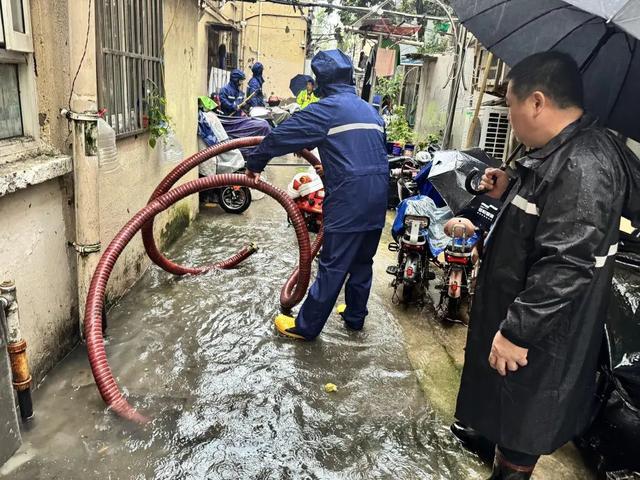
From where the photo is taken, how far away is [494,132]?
7863mm

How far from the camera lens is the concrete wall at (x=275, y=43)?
67.6 ft

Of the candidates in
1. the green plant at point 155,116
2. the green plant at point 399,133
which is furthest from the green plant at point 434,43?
the green plant at point 155,116

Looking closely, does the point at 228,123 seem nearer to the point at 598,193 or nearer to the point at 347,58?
the point at 347,58

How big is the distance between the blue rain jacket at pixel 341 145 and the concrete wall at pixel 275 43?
1742cm

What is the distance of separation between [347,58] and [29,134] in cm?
225

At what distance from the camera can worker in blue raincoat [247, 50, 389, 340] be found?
11.7ft

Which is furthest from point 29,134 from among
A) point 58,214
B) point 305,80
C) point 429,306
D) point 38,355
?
point 305,80

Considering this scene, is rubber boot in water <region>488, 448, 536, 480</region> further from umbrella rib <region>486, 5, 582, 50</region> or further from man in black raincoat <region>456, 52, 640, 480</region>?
umbrella rib <region>486, 5, 582, 50</region>

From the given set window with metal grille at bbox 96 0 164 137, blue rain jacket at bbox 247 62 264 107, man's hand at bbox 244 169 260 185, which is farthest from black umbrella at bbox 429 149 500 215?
blue rain jacket at bbox 247 62 264 107

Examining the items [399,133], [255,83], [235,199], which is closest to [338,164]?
[235,199]

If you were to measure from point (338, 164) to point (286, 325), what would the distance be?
4.48 ft

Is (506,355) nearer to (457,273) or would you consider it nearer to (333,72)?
(457,273)

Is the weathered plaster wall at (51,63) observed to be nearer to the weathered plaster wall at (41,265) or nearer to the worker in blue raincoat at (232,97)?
the weathered plaster wall at (41,265)

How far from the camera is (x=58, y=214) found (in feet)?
10.2
